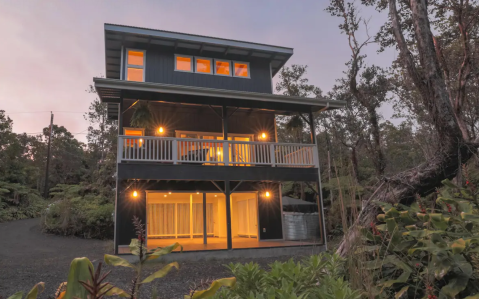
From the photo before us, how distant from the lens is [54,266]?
7.77 metres

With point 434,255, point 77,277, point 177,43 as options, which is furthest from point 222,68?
point 77,277

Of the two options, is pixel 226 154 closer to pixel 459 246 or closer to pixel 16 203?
pixel 459 246

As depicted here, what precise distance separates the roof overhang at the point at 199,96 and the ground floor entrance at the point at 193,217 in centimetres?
350

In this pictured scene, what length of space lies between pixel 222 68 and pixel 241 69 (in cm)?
82

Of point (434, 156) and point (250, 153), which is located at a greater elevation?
point (250, 153)

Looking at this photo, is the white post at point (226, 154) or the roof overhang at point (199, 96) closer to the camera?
the roof overhang at point (199, 96)

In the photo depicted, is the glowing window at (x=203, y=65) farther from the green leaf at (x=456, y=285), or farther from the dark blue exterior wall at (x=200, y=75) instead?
the green leaf at (x=456, y=285)

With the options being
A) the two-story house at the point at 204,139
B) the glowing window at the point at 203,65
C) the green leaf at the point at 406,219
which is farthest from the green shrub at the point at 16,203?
the green leaf at the point at 406,219

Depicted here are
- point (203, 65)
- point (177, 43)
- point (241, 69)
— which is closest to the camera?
point (177, 43)

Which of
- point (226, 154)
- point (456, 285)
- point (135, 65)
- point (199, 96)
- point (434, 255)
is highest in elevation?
point (135, 65)

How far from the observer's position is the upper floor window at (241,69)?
13.1 m

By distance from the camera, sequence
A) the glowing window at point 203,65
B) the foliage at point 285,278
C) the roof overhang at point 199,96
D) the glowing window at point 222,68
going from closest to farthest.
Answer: the foliage at point 285,278
the roof overhang at point 199,96
the glowing window at point 203,65
the glowing window at point 222,68

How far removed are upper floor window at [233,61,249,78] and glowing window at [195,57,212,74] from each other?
1.10 metres

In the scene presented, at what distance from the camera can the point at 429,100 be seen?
177 inches
